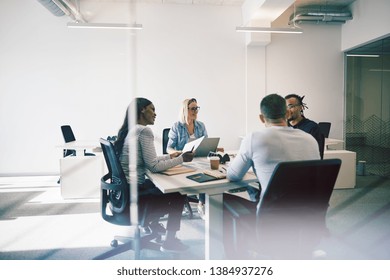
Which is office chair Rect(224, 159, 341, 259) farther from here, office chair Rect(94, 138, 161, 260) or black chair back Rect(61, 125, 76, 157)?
black chair back Rect(61, 125, 76, 157)

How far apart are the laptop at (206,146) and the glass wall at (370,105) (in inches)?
155

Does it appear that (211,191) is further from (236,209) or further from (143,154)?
(143,154)

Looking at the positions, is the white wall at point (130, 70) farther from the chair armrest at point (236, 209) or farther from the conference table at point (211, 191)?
the chair armrest at point (236, 209)

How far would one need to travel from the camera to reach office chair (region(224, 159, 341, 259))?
137cm

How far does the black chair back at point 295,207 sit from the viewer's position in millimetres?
1364

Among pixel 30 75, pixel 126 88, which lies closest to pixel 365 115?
pixel 126 88

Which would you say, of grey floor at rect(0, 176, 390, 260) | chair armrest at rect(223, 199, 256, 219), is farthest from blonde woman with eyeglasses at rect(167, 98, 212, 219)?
chair armrest at rect(223, 199, 256, 219)

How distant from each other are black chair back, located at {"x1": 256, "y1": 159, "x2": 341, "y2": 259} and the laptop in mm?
1257

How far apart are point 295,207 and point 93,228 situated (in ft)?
7.23
